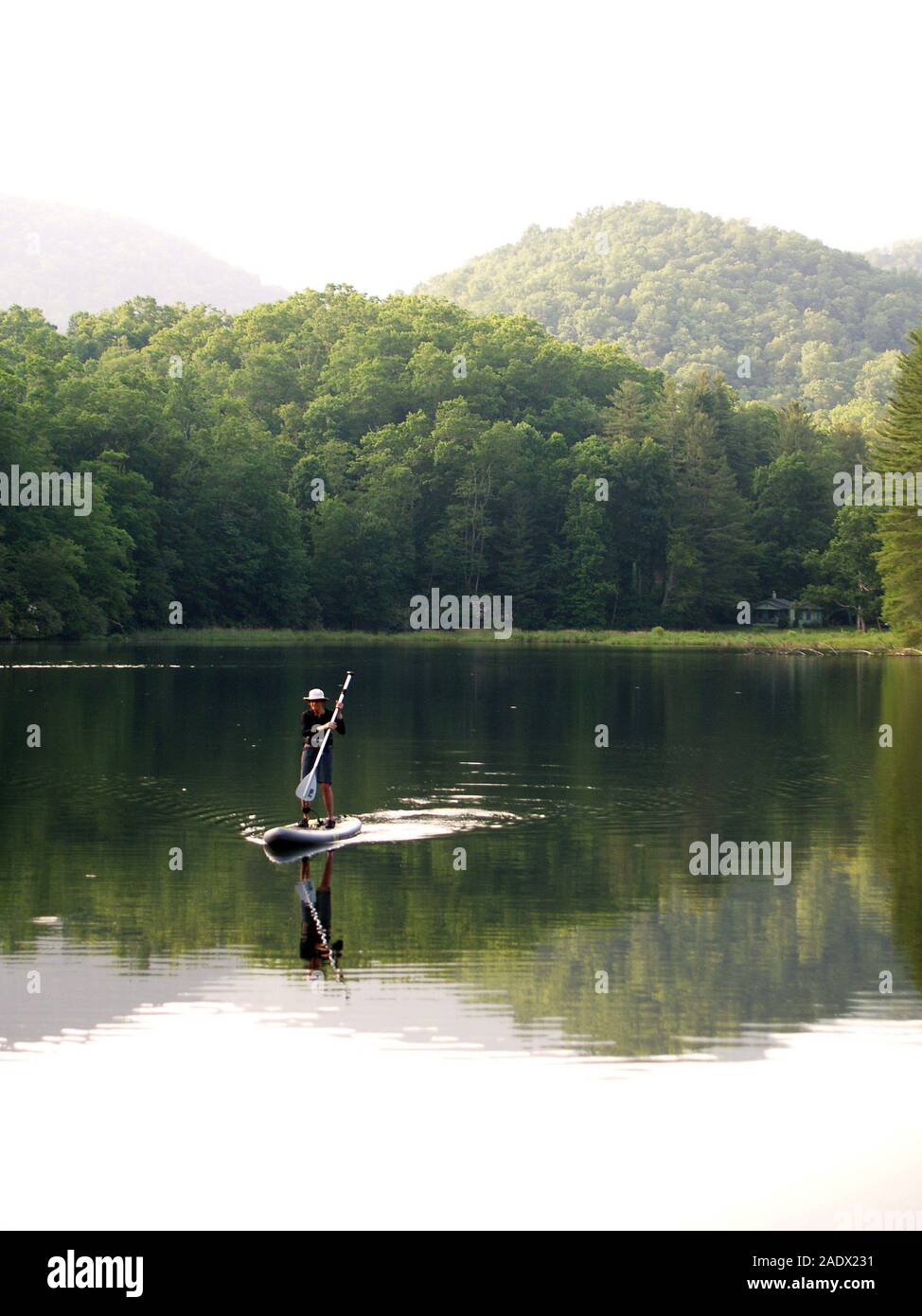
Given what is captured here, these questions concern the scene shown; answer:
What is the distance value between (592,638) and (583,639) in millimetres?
538

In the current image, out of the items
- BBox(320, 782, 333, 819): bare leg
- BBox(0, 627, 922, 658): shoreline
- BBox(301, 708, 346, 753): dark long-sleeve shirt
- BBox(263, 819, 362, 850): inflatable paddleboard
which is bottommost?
BBox(263, 819, 362, 850): inflatable paddleboard

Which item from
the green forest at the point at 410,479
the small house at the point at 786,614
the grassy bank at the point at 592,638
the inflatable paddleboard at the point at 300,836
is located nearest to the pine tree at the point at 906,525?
the green forest at the point at 410,479

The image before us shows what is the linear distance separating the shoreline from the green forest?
237 centimetres

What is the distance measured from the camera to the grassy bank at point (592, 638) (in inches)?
3957

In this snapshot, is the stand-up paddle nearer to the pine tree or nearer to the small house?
the pine tree

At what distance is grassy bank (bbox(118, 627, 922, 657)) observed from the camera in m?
100

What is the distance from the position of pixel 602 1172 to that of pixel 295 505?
112654 millimetres

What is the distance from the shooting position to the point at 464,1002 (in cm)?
1350

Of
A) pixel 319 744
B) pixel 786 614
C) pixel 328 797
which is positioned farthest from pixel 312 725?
pixel 786 614

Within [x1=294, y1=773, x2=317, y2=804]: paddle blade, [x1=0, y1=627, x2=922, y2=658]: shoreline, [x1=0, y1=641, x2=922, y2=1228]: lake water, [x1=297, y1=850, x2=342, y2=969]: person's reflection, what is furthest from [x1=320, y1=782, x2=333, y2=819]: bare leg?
[x1=0, y1=627, x2=922, y2=658]: shoreline

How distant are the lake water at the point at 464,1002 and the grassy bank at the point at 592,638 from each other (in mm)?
70585

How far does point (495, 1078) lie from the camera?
451 inches
